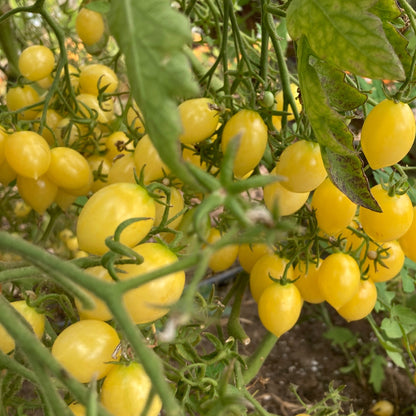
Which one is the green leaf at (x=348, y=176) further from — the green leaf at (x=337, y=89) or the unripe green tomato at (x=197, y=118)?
the unripe green tomato at (x=197, y=118)

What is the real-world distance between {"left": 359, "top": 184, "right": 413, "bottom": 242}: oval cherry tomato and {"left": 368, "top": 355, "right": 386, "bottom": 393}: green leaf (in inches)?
29.2

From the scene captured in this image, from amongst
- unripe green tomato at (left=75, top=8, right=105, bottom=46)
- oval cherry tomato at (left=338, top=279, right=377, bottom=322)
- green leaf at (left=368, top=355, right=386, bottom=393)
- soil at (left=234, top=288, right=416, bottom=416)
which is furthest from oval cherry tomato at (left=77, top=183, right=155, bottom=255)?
green leaf at (left=368, top=355, right=386, bottom=393)

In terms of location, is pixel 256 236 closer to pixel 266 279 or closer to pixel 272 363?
pixel 266 279

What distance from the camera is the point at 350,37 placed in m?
0.39

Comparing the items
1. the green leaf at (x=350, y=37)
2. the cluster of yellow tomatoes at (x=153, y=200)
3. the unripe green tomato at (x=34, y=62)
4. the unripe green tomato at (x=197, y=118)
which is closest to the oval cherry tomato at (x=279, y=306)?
the cluster of yellow tomatoes at (x=153, y=200)

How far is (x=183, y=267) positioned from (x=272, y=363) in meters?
1.11

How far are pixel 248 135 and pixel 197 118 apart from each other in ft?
0.21

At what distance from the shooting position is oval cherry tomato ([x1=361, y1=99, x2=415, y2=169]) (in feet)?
1.61

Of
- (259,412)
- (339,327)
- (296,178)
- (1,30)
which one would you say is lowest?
(339,327)

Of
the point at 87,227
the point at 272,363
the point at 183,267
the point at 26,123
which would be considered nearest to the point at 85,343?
the point at 87,227

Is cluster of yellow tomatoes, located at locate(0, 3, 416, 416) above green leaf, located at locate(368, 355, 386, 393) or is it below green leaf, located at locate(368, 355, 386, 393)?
above

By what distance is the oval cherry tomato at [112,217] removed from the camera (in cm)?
44

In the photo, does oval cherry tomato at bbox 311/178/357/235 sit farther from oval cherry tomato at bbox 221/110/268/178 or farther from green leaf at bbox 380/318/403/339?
green leaf at bbox 380/318/403/339

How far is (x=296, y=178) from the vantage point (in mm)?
536
